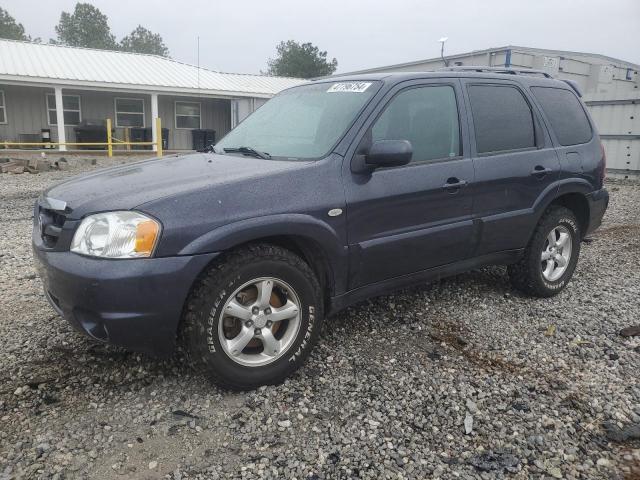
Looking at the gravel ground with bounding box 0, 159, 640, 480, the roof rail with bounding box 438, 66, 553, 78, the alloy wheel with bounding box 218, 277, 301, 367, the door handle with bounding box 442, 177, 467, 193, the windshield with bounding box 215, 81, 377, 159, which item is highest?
the roof rail with bounding box 438, 66, 553, 78

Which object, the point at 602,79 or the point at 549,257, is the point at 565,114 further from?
the point at 602,79

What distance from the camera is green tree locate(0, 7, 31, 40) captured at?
66125mm

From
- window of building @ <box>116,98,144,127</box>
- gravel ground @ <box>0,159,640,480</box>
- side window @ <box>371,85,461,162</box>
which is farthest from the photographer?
window of building @ <box>116,98,144,127</box>

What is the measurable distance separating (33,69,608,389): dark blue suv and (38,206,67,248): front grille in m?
0.01

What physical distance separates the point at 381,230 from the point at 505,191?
1310mm

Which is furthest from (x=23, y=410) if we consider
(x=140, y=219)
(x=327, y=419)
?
(x=327, y=419)

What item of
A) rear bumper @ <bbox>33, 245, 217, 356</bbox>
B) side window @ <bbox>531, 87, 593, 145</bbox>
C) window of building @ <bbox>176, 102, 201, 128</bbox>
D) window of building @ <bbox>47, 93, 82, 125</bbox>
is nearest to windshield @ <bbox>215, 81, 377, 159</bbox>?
rear bumper @ <bbox>33, 245, 217, 356</bbox>

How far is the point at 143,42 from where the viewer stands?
8231 cm

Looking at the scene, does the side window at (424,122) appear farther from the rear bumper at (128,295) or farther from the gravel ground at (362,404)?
the rear bumper at (128,295)

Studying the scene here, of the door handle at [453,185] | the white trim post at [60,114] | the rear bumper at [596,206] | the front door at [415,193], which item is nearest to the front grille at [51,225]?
the front door at [415,193]

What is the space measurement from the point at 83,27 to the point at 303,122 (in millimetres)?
81107

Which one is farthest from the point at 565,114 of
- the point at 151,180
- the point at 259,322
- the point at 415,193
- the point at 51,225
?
the point at 51,225

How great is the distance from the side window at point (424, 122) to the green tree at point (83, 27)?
7870 cm

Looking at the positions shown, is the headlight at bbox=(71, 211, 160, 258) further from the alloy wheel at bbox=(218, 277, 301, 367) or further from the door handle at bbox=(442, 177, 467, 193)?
the door handle at bbox=(442, 177, 467, 193)
